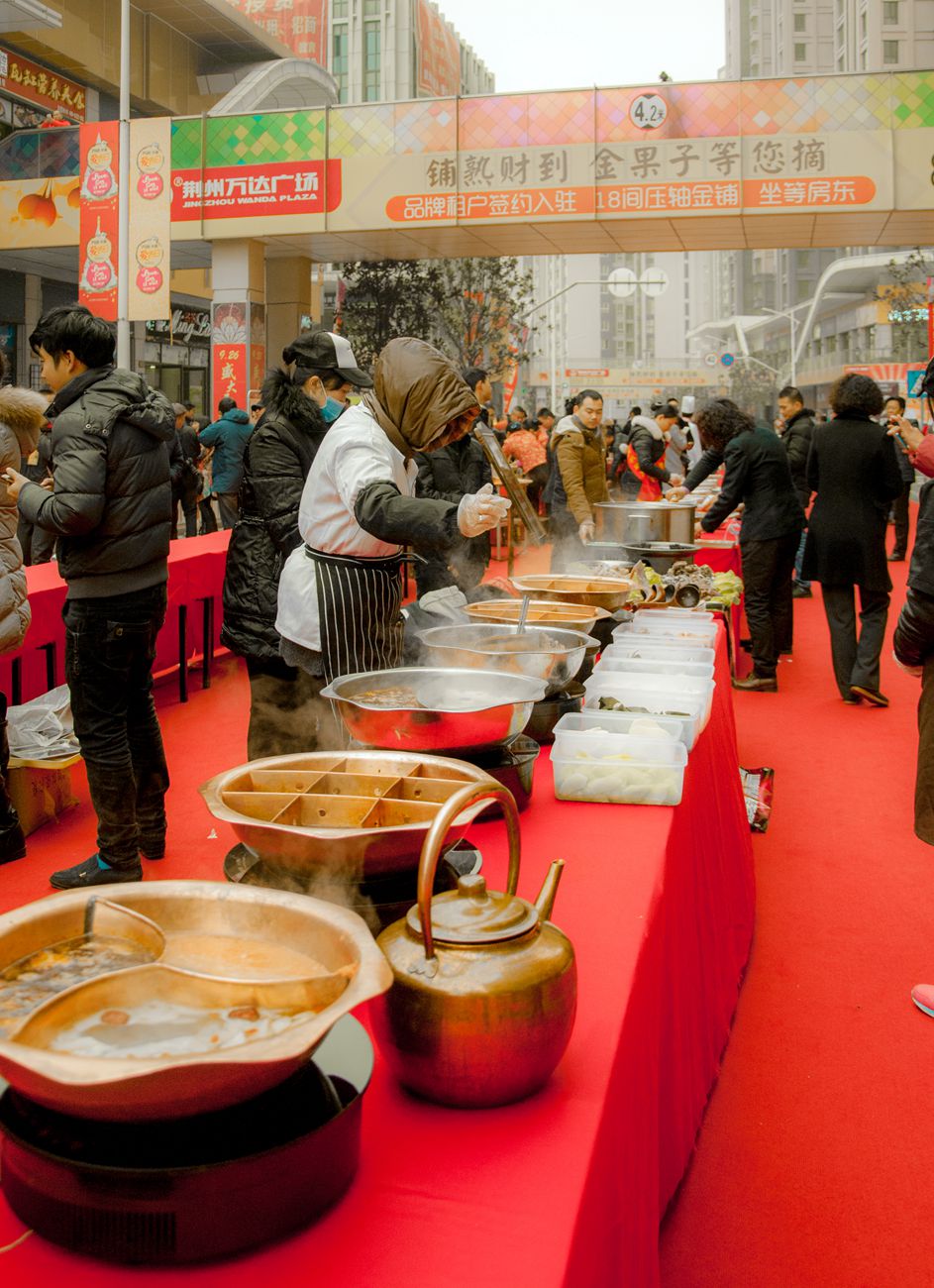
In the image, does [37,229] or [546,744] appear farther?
[37,229]

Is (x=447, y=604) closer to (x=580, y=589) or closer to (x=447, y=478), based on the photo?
(x=580, y=589)

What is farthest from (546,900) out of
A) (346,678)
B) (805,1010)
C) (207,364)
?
(207,364)

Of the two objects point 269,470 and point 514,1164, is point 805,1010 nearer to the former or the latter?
point 514,1164

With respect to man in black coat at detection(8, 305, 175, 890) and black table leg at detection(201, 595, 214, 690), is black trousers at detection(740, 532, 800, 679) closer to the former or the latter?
black table leg at detection(201, 595, 214, 690)

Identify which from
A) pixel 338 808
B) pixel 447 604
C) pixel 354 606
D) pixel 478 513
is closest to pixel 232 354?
pixel 447 604

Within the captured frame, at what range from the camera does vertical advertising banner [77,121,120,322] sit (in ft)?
39.0

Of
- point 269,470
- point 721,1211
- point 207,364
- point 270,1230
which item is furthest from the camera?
point 207,364

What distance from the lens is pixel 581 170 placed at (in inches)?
533

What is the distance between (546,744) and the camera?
2859 millimetres

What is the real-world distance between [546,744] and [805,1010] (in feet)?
3.59

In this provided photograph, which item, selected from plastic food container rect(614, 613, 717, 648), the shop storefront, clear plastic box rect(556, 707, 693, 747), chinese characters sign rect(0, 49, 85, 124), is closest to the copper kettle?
clear plastic box rect(556, 707, 693, 747)

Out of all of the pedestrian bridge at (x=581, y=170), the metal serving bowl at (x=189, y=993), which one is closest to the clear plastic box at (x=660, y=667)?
the metal serving bowl at (x=189, y=993)

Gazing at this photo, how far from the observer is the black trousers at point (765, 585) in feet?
22.8

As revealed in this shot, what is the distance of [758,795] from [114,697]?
2701mm
